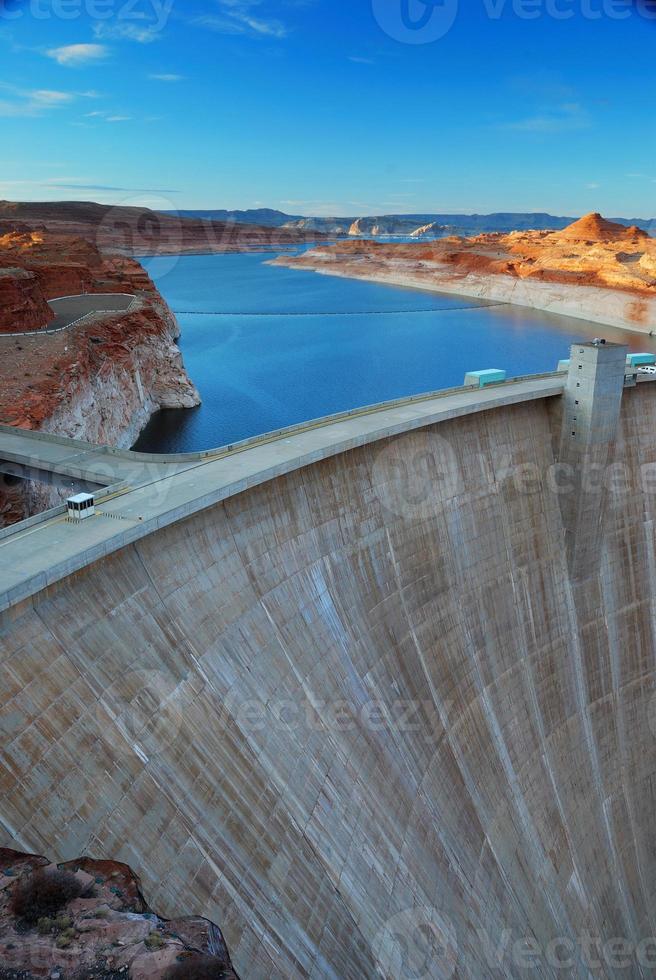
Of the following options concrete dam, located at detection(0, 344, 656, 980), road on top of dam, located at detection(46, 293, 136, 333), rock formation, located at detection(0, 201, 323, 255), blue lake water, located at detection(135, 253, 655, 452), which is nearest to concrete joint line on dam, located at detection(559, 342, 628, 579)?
concrete dam, located at detection(0, 344, 656, 980)

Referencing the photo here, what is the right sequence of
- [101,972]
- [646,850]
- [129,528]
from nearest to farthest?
[101,972], [129,528], [646,850]

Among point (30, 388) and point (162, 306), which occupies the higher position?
point (162, 306)

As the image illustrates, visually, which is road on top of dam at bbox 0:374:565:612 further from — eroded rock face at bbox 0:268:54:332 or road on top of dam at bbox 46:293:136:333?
road on top of dam at bbox 46:293:136:333

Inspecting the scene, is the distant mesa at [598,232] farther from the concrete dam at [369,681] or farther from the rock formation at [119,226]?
the concrete dam at [369,681]

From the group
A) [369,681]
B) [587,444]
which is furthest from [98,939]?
[587,444]

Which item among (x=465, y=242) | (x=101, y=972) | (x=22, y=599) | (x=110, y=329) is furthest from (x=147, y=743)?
(x=465, y=242)

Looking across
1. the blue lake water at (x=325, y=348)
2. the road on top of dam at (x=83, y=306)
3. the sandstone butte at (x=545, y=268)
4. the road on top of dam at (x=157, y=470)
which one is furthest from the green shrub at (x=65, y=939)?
the sandstone butte at (x=545, y=268)

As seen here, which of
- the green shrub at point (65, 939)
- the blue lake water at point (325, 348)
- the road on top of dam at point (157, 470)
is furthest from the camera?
the blue lake water at point (325, 348)

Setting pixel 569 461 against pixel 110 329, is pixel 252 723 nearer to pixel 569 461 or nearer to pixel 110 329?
pixel 569 461
